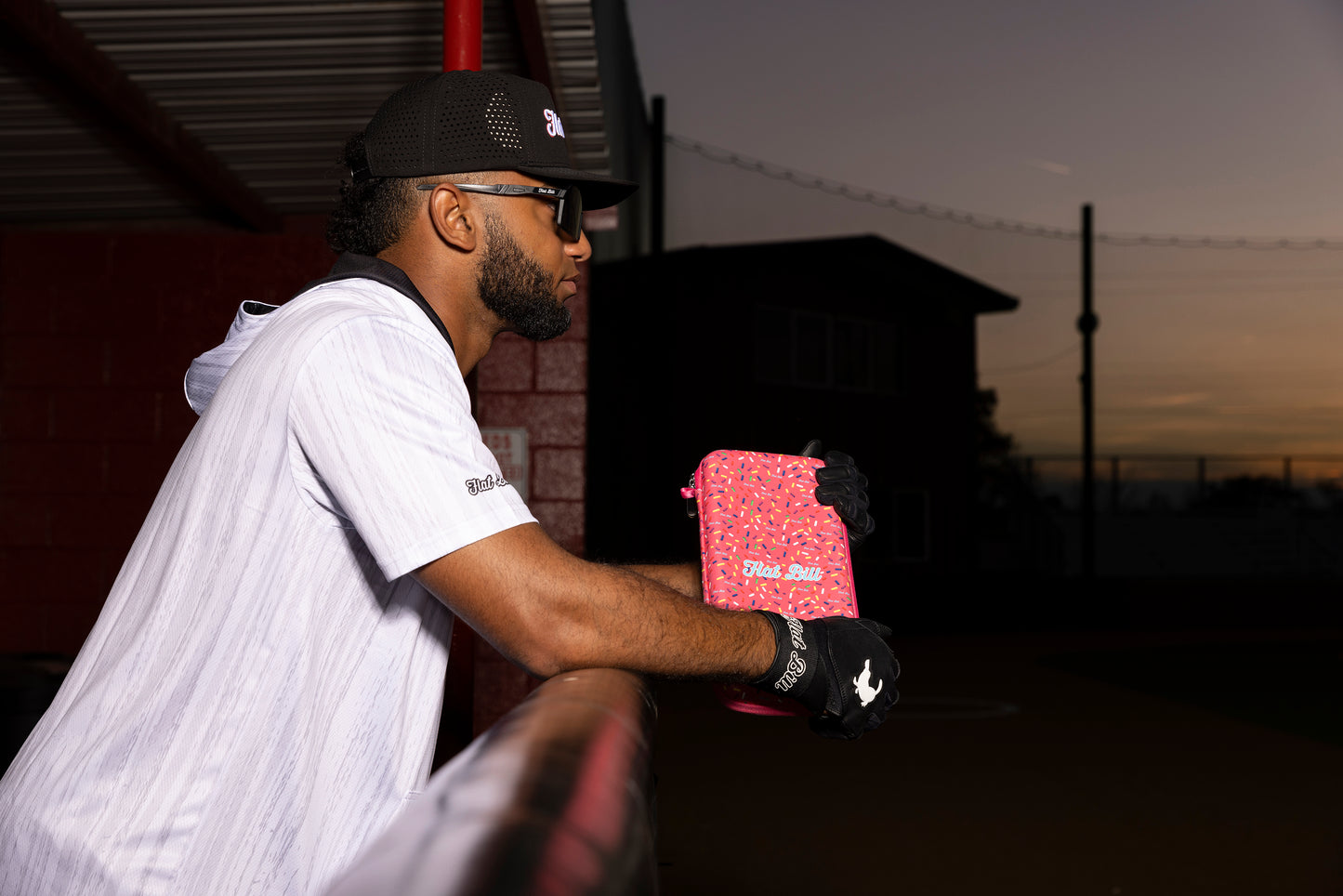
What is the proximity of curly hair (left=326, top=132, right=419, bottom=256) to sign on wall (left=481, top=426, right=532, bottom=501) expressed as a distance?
479cm

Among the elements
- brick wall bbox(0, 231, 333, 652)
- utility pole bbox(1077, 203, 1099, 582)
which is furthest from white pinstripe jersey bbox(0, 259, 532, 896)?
utility pole bbox(1077, 203, 1099, 582)

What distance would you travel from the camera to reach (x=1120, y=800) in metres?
6.65

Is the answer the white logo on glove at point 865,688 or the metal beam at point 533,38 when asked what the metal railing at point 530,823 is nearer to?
the white logo on glove at point 865,688

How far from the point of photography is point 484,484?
51.8 inches

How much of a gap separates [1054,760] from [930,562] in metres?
14.1

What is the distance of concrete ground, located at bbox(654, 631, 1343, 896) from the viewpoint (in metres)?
5.15

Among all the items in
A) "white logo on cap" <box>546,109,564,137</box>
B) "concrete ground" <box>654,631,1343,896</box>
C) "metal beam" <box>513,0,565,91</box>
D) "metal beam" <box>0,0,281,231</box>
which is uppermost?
"metal beam" <box>513,0,565,91</box>

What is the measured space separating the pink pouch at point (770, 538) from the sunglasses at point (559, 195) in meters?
0.54

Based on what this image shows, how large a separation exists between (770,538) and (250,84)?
4.53 m

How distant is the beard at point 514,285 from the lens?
167 centimetres

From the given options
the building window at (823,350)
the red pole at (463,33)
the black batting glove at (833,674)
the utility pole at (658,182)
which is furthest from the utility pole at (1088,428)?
the black batting glove at (833,674)

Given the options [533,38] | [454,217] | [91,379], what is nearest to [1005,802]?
[533,38]

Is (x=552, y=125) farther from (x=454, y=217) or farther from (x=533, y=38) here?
(x=533, y=38)

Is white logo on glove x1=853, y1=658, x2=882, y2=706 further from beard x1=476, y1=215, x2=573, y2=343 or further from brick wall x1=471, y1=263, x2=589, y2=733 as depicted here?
brick wall x1=471, y1=263, x2=589, y2=733
